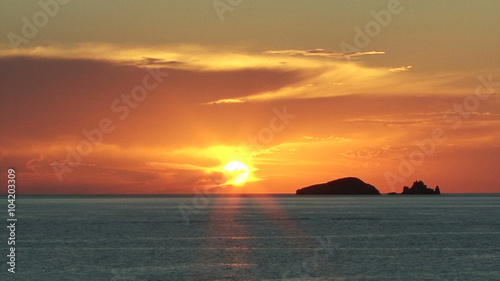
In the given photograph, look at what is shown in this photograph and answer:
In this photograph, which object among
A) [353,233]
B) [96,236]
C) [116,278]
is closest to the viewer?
[116,278]

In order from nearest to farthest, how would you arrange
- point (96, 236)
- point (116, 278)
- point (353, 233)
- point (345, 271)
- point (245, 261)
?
point (116, 278) < point (345, 271) < point (245, 261) < point (96, 236) < point (353, 233)

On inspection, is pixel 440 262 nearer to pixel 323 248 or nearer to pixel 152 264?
pixel 323 248

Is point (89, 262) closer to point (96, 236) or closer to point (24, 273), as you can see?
point (24, 273)

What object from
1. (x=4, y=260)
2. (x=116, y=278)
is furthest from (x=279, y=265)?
(x=4, y=260)

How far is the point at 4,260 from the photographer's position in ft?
238

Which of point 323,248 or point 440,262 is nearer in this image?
point 440,262

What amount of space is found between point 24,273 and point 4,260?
34.5ft

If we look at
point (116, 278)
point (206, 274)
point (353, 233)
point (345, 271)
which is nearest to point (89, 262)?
point (116, 278)

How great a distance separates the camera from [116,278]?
60688 millimetres

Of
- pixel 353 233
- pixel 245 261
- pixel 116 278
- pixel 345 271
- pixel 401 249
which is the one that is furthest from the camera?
pixel 353 233

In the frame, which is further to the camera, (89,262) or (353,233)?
(353,233)

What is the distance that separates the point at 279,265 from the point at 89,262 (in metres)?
19.8

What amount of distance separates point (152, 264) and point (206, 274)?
977 cm

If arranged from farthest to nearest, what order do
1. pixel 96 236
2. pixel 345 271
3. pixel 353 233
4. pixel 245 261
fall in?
pixel 353 233 → pixel 96 236 → pixel 245 261 → pixel 345 271
